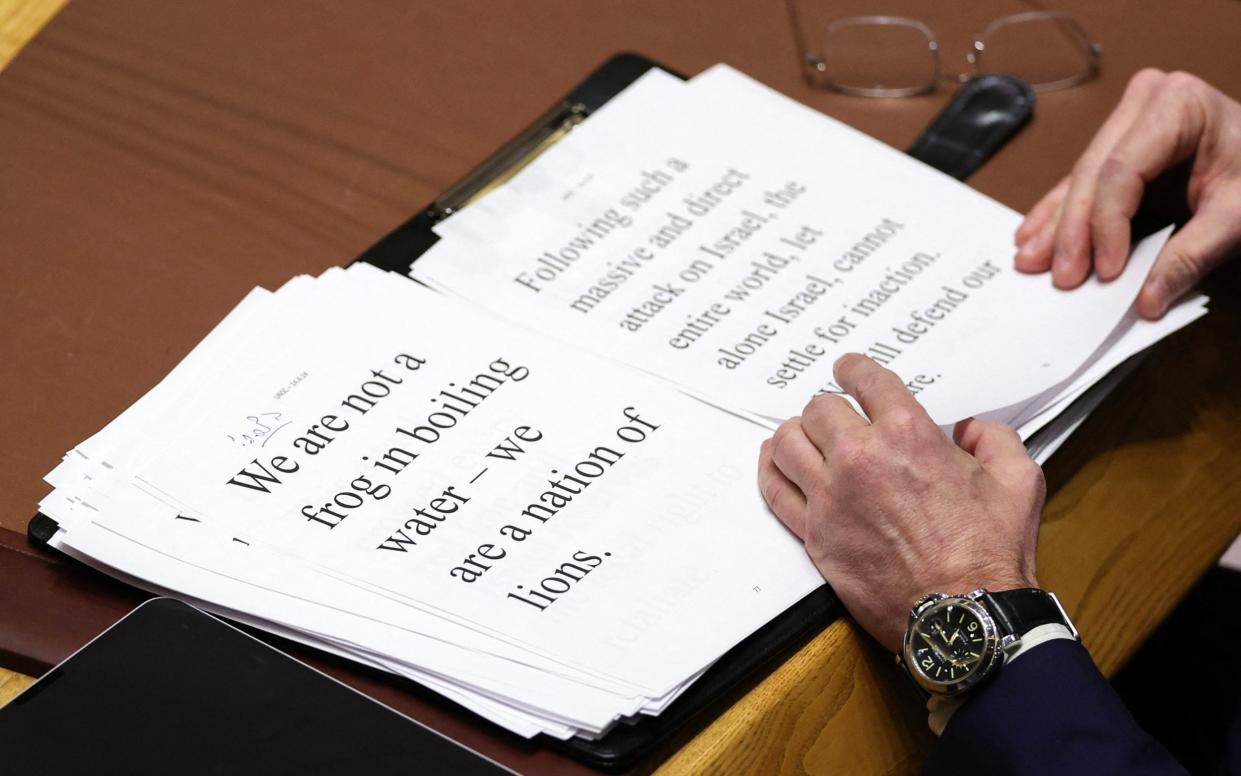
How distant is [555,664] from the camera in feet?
2.31

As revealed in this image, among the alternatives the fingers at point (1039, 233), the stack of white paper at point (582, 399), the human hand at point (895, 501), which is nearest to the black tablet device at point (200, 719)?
the stack of white paper at point (582, 399)

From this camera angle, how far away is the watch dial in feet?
2.49

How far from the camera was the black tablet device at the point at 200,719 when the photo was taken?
65 cm

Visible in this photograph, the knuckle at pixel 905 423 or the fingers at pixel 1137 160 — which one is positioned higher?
the fingers at pixel 1137 160

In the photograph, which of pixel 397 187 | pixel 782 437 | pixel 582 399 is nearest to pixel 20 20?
pixel 397 187

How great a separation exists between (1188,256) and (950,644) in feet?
1.18

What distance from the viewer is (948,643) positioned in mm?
767

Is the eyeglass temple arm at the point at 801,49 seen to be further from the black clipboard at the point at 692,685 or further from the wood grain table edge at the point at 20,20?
the wood grain table edge at the point at 20,20

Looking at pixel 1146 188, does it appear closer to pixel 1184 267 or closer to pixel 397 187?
pixel 1184 267

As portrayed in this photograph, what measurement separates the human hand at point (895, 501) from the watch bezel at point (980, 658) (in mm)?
13

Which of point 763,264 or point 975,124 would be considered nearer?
point 763,264

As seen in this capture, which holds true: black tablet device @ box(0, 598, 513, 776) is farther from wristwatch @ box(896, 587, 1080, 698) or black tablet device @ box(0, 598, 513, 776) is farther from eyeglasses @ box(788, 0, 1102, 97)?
eyeglasses @ box(788, 0, 1102, 97)

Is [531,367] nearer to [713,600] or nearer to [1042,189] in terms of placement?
[713,600]

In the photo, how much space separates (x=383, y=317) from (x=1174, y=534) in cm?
54
